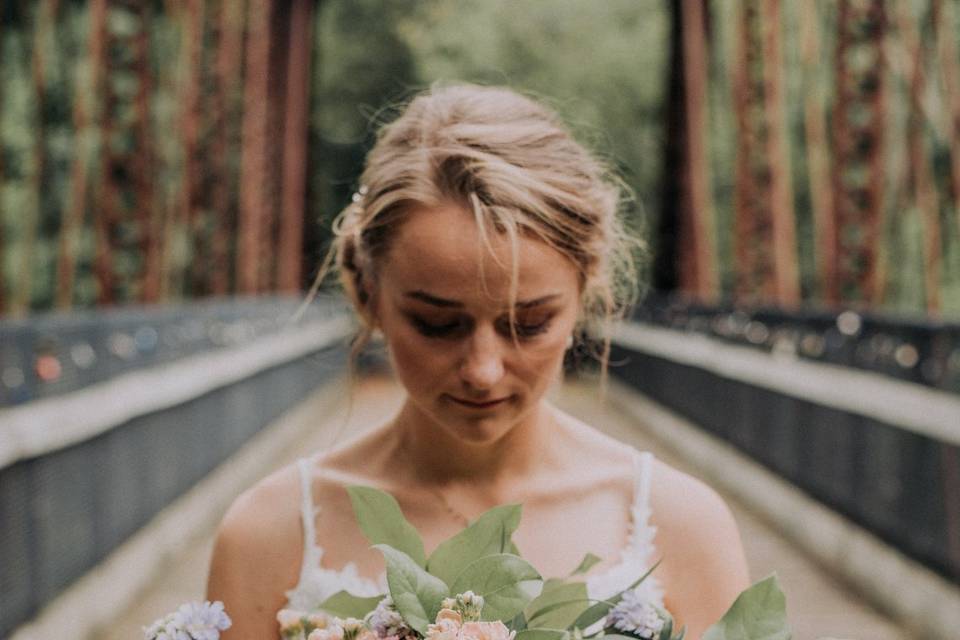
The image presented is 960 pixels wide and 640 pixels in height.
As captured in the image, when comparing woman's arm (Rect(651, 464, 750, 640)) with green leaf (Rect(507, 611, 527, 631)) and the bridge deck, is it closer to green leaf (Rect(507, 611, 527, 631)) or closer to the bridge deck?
green leaf (Rect(507, 611, 527, 631))

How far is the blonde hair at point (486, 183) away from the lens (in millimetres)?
1850

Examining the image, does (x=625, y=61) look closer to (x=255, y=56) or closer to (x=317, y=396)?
(x=255, y=56)

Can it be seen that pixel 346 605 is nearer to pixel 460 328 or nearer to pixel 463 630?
pixel 463 630

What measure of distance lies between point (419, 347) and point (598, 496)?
1.11 feet

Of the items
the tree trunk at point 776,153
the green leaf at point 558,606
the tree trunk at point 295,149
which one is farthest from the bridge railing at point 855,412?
the tree trunk at point 295,149

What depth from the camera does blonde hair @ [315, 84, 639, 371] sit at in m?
1.85

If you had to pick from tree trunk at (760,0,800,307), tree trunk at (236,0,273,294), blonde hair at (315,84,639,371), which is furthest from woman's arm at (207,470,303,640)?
tree trunk at (236,0,273,294)

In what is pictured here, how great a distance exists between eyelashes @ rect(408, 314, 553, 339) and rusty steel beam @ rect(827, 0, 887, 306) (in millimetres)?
8786

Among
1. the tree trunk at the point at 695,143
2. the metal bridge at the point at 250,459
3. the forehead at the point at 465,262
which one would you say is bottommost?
the metal bridge at the point at 250,459

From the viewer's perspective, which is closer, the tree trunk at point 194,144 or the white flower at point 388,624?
A: the white flower at point 388,624

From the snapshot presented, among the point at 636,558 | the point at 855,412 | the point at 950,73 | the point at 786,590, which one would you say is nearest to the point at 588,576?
the point at 636,558

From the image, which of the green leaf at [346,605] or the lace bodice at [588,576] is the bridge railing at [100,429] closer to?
the lace bodice at [588,576]

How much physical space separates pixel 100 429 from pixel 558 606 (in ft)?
16.6

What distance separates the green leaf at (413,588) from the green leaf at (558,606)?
0.16 metres
